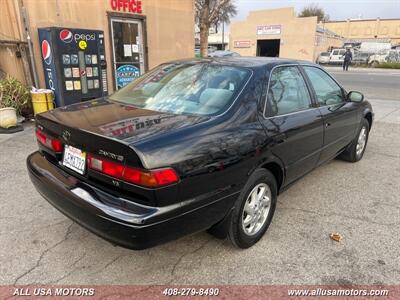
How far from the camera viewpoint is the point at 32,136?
19.6 feet

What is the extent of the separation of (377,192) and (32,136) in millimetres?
5585

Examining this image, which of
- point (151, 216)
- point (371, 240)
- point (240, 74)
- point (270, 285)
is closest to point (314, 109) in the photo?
point (240, 74)

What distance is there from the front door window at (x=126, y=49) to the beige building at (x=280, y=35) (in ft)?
116

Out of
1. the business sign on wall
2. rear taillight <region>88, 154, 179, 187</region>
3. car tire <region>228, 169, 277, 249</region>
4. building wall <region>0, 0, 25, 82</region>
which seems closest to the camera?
rear taillight <region>88, 154, 179, 187</region>

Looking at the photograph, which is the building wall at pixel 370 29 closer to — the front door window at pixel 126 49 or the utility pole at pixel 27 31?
the front door window at pixel 126 49

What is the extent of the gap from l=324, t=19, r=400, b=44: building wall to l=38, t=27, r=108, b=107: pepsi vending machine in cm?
6806

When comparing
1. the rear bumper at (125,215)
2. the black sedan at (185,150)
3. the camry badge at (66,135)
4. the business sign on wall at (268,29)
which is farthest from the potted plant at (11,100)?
the business sign on wall at (268,29)

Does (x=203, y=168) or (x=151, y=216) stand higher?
(x=203, y=168)

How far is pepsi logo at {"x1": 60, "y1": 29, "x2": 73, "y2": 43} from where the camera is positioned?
655cm

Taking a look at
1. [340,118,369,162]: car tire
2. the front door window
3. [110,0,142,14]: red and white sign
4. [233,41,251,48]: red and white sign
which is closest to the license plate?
[340,118,369,162]: car tire

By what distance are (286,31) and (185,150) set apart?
44.1m

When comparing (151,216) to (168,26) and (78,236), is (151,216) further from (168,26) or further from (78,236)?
(168,26)

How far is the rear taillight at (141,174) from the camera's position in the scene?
1.97 meters

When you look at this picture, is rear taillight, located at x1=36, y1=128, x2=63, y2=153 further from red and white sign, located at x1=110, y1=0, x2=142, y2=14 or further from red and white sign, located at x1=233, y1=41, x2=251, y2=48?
red and white sign, located at x1=233, y1=41, x2=251, y2=48
